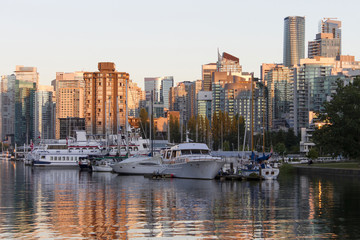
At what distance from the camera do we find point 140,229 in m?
35.2

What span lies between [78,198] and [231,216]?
1836 centimetres

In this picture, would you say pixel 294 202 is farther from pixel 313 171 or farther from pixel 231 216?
pixel 313 171

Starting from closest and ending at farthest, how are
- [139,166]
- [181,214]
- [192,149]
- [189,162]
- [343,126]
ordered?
1. [181,214]
2. [189,162]
3. [192,149]
4. [343,126]
5. [139,166]

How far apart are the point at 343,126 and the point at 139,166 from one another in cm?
3220

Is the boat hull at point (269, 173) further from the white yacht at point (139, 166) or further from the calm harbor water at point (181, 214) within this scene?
the white yacht at point (139, 166)

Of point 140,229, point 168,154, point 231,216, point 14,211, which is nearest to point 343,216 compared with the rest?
point 231,216

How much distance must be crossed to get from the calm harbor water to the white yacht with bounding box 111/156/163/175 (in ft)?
117

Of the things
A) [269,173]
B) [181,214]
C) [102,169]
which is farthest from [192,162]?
[181,214]

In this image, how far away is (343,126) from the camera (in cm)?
9850

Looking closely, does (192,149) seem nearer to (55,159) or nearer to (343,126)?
(343,126)

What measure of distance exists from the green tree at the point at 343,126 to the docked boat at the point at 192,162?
77.9 feet

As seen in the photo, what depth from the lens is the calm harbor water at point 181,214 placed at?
33.8 m

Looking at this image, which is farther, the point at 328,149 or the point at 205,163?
the point at 328,149

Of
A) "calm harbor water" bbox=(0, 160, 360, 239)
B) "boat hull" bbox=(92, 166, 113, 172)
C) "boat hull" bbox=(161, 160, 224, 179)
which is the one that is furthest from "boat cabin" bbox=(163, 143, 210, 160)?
"boat hull" bbox=(92, 166, 113, 172)
